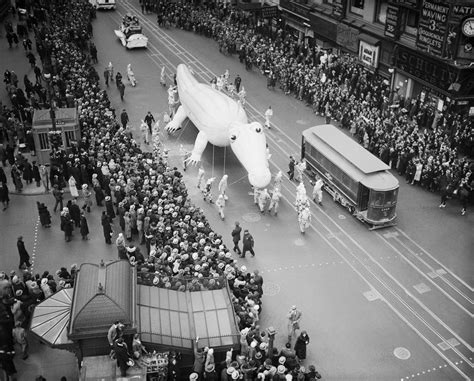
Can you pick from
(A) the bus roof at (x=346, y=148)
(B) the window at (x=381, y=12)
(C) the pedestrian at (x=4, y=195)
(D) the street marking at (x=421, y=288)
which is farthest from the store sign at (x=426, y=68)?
(C) the pedestrian at (x=4, y=195)

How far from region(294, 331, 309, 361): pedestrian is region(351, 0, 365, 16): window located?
2761 cm

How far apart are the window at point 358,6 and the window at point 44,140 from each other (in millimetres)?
22798

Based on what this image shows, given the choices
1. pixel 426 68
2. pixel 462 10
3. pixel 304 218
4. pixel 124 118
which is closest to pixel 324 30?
pixel 426 68

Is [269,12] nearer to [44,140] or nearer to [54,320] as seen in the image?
[44,140]

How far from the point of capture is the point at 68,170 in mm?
25609

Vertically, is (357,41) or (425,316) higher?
(357,41)

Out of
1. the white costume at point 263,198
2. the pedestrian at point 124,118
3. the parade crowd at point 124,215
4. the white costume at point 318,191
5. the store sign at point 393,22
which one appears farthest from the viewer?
the store sign at point 393,22

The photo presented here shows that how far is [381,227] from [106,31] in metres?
36.8

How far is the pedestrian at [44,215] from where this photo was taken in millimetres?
22812

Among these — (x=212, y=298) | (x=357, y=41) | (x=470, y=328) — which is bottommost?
(x=470, y=328)

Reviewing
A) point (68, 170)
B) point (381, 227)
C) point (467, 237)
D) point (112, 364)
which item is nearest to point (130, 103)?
point (68, 170)

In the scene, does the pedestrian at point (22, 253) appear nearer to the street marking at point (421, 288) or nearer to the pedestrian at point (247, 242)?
the pedestrian at point (247, 242)

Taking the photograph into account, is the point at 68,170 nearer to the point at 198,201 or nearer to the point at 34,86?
the point at 198,201

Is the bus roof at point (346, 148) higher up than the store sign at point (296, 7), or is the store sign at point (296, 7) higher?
the store sign at point (296, 7)
